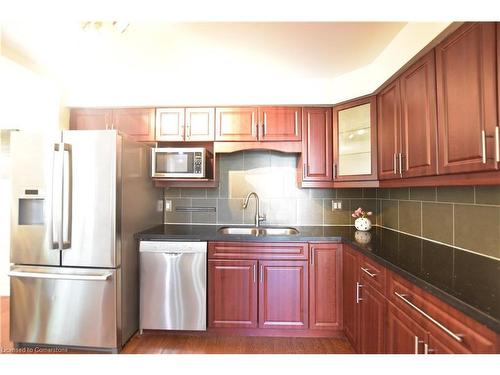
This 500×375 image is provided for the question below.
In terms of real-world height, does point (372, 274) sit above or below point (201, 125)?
below

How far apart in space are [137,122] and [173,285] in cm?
161

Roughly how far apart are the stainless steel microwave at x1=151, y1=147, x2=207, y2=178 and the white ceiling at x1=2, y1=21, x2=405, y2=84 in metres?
0.73

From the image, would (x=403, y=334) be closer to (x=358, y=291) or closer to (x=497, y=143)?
(x=358, y=291)

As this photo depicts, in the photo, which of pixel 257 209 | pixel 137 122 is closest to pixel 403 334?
pixel 257 209

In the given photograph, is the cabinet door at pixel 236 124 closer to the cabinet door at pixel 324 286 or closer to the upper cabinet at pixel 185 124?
the upper cabinet at pixel 185 124

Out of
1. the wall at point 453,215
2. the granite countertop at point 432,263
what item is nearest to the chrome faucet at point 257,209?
the granite countertop at point 432,263

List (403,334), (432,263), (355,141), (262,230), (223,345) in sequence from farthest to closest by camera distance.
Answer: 1. (262,230)
2. (355,141)
3. (223,345)
4. (432,263)
5. (403,334)

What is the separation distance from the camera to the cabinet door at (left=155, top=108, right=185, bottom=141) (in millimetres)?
2385

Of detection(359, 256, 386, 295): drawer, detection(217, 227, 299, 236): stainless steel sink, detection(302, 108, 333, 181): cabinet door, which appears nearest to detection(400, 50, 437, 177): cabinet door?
detection(359, 256, 386, 295): drawer

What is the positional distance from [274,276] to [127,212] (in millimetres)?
1321

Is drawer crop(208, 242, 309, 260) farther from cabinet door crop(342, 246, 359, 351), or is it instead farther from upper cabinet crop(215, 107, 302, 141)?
upper cabinet crop(215, 107, 302, 141)

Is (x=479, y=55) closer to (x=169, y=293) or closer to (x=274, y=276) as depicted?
(x=274, y=276)

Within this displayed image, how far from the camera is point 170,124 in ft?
7.86

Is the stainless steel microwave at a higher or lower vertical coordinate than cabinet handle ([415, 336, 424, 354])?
higher
